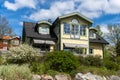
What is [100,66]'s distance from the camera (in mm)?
31016

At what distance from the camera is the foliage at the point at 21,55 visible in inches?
1100

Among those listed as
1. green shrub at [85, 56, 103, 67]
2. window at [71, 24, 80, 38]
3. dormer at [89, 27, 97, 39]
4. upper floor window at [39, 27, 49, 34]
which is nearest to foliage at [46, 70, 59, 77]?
green shrub at [85, 56, 103, 67]

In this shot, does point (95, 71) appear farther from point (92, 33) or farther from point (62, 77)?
point (92, 33)

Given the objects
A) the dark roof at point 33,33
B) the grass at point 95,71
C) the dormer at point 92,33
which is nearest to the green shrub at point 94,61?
the grass at point 95,71

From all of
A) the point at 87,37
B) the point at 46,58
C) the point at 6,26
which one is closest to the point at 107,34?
the point at 87,37

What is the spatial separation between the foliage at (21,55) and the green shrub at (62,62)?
2030mm

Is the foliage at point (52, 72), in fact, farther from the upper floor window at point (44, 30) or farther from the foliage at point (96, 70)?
the upper floor window at point (44, 30)

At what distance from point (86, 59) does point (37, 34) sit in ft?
37.3

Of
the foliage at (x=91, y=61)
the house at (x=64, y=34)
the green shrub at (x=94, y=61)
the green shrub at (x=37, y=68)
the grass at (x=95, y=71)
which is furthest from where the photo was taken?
the house at (x=64, y=34)

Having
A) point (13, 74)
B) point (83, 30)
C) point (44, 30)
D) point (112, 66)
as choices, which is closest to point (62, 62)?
point (112, 66)

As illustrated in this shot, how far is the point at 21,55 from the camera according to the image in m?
27.9

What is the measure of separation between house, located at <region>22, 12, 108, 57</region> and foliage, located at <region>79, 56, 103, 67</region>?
7142mm

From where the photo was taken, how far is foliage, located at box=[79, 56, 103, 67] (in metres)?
30.5

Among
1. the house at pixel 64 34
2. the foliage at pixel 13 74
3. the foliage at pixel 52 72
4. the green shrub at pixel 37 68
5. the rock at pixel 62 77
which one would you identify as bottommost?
the rock at pixel 62 77
